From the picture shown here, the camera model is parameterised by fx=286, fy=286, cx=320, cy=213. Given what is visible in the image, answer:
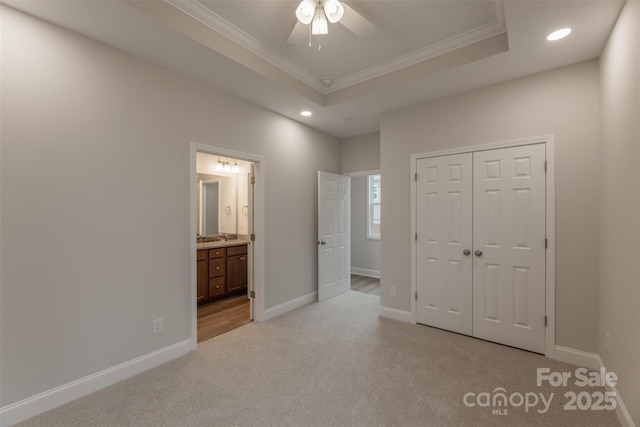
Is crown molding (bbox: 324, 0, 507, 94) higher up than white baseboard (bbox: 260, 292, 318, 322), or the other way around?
crown molding (bbox: 324, 0, 507, 94)

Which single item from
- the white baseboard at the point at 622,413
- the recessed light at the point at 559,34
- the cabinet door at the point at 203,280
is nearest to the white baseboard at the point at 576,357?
the white baseboard at the point at 622,413

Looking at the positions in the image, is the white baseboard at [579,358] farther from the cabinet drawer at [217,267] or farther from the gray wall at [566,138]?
the cabinet drawer at [217,267]

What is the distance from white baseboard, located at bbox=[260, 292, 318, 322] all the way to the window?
7.90ft

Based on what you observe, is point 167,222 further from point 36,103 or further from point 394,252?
point 394,252

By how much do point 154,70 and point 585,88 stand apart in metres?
3.77

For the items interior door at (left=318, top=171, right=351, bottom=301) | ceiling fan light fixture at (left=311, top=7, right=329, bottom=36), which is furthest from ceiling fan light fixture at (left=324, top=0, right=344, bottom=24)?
interior door at (left=318, top=171, right=351, bottom=301)

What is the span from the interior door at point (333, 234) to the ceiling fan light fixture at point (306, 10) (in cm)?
248

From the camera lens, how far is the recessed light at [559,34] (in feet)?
6.75

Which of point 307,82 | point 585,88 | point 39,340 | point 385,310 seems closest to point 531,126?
point 585,88

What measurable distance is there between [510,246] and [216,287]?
12.7 feet

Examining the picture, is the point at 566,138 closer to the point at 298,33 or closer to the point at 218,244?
the point at 298,33

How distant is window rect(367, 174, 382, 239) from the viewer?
626 centimetres

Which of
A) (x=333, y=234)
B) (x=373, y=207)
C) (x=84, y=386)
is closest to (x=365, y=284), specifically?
(x=333, y=234)

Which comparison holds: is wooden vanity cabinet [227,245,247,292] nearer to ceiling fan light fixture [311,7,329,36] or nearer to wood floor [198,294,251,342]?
wood floor [198,294,251,342]
